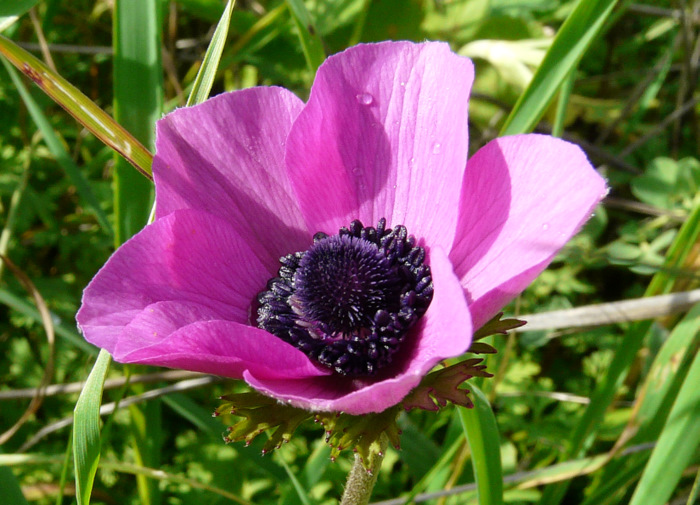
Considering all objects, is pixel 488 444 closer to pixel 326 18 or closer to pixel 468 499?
pixel 468 499

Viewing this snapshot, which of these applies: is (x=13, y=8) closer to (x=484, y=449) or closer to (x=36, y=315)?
(x=36, y=315)

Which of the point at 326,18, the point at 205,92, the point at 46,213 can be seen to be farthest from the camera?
the point at 326,18

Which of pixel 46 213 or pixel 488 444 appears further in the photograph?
pixel 46 213

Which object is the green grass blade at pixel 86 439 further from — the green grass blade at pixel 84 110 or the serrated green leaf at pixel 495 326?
the serrated green leaf at pixel 495 326

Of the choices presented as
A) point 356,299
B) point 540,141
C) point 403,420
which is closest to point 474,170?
point 540,141

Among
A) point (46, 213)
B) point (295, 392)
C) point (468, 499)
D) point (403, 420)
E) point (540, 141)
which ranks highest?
point (540, 141)

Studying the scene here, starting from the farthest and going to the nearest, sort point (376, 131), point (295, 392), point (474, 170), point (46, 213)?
point (46, 213) → point (376, 131) → point (474, 170) → point (295, 392)

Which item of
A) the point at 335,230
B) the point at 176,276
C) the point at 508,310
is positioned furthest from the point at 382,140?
the point at 508,310
